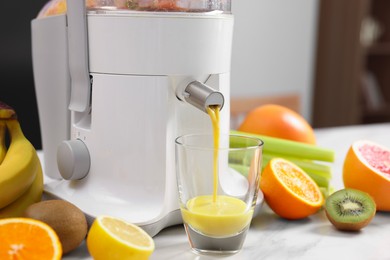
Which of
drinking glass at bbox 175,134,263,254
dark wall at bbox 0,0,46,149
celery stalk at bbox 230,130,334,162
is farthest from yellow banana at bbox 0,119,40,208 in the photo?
dark wall at bbox 0,0,46,149

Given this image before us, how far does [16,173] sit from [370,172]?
54 centimetres

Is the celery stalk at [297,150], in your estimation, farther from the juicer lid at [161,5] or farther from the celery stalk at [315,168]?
the juicer lid at [161,5]

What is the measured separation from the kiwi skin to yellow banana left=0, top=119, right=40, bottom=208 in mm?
54

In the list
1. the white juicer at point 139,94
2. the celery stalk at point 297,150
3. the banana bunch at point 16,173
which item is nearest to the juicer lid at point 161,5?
the white juicer at point 139,94

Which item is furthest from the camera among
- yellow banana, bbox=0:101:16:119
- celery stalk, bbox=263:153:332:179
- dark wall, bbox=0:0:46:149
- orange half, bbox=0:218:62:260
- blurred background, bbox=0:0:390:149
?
blurred background, bbox=0:0:390:149

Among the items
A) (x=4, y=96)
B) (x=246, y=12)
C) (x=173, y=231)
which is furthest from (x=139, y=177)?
(x=246, y=12)

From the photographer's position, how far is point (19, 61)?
189 centimetres

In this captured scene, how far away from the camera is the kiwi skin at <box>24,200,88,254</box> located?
660 millimetres

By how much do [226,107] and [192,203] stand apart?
0.19 metres

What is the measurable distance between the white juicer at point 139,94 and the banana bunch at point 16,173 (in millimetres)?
52

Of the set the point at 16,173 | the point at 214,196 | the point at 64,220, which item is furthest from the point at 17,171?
the point at 214,196

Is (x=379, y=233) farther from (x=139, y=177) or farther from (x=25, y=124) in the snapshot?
(x=25, y=124)

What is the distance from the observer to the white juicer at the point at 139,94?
29.7 inches

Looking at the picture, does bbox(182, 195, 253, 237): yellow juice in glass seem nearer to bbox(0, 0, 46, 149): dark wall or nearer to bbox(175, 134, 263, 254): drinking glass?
bbox(175, 134, 263, 254): drinking glass
